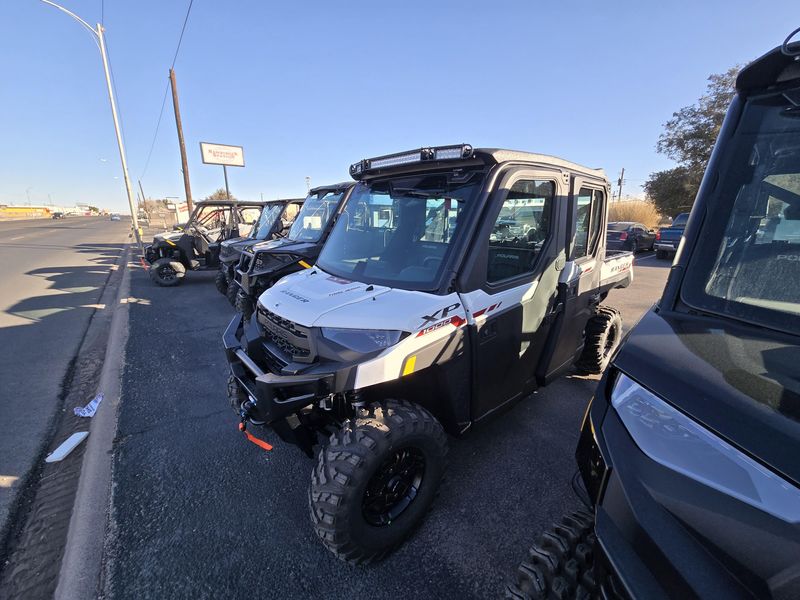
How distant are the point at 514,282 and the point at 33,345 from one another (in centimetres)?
709

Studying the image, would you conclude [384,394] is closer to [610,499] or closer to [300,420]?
[300,420]

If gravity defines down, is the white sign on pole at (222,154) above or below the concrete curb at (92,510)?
above

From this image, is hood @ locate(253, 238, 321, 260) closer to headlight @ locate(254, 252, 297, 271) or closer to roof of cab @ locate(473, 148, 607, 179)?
headlight @ locate(254, 252, 297, 271)

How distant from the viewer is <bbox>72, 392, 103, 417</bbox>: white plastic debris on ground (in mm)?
3614

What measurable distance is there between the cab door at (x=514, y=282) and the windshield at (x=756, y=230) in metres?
1.05

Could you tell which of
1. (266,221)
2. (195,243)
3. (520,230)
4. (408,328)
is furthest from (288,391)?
(195,243)

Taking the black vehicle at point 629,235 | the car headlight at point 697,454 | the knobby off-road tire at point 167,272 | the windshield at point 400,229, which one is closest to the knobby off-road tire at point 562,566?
the car headlight at point 697,454

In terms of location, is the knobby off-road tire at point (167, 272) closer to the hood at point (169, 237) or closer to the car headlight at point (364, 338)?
the hood at point (169, 237)

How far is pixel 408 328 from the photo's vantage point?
78.9 inches

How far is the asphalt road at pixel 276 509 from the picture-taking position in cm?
198

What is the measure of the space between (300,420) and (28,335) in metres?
6.42

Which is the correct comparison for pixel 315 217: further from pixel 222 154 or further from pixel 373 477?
pixel 222 154

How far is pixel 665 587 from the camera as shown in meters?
0.92

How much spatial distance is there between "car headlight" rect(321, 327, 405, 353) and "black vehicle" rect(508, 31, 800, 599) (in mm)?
1036
